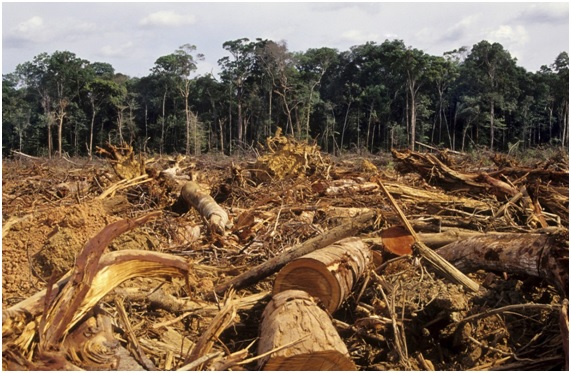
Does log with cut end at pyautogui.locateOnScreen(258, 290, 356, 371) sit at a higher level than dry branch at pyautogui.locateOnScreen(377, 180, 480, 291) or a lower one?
lower

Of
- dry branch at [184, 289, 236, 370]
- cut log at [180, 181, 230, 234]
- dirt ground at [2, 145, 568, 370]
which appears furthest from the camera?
cut log at [180, 181, 230, 234]

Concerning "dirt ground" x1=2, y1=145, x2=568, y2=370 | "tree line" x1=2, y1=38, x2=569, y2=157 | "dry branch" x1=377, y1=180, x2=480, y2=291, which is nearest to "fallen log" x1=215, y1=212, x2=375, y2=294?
"dirt ground" x1=2, y1=145, x2=568, y2=370

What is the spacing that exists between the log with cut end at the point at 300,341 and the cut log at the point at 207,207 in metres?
2.95

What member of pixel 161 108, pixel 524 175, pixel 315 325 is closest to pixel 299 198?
pixel 524 175

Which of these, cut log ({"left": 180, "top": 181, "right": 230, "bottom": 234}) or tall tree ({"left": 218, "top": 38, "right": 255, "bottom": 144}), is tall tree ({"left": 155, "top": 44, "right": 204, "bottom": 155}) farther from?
cut log ({"left": 180, "top": 181, "right": 230, "bottom": 234})

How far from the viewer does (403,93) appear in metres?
44.8

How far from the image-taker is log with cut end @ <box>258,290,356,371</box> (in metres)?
2.89

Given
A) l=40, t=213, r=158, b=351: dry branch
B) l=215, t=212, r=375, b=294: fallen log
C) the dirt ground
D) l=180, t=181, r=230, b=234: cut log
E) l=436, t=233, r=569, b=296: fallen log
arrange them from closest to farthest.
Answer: l=40, t=213, r=158, b=351: dry branch, the dirt ground, l=436, t=233, r=569, b=296: fallen log, l=215, t=212, r=375, b=294: fallen log, l=180, t=181, r=230, b=234: cut log

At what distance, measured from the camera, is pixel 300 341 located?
2951 mm

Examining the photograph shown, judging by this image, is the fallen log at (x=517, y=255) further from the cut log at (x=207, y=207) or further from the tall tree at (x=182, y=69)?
Answer: the tall tree at (x=182, y=69)

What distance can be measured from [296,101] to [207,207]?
34143 millimetres

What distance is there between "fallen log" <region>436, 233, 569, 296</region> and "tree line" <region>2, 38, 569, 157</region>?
3473 centimetres

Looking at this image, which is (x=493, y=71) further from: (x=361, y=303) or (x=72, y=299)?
(x=72, y=299)

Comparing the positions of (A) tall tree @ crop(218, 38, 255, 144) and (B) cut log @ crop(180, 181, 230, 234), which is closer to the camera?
(B) cut log @ crop(180, 181, 230, 234)
